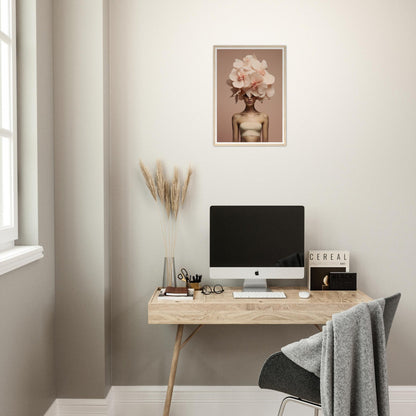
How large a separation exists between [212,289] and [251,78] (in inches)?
48.5

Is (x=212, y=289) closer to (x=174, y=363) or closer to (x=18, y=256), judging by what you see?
(x=174, y=363)

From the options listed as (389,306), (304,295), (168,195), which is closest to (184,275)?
(168,195)

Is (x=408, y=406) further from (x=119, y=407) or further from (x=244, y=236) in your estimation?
(x=119, y=407)

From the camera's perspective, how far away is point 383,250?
9.12 ft

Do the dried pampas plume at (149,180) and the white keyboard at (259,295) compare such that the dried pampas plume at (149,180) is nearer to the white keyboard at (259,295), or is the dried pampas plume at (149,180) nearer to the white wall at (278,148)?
the white wall at (278,148)

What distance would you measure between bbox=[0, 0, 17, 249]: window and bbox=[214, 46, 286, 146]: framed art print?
110 centimetres

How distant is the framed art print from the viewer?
275cm

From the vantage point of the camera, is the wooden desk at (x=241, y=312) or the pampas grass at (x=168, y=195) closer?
the wooden desk at (x=241, y=312)

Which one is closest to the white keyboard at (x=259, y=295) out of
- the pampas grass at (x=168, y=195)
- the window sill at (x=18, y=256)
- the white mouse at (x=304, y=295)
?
the white mouse at (x=304, y=295)

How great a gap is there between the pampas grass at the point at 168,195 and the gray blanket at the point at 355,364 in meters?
1.21

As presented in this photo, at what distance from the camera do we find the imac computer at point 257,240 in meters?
2.58

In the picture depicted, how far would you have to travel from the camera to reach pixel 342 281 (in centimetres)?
263

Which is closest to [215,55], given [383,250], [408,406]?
[383,250]

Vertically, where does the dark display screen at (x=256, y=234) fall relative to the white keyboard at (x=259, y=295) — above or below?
above
